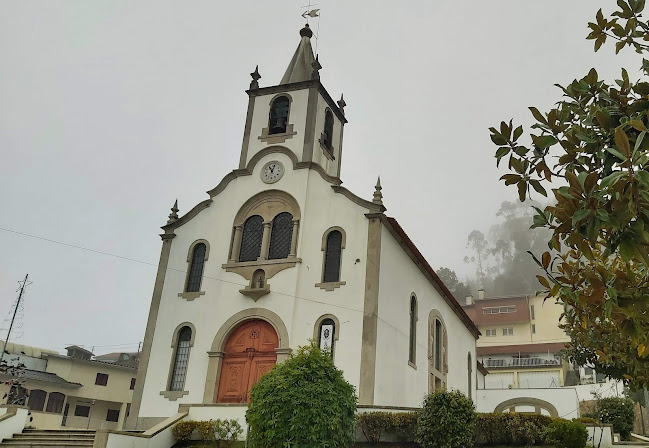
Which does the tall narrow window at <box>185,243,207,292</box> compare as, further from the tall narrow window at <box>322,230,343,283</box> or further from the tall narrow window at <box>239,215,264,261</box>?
the tall narrow window at <box>322,230,343,283</box>

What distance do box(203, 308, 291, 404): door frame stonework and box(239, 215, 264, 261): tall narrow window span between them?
220 cm

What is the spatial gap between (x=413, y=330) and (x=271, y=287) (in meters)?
6.33

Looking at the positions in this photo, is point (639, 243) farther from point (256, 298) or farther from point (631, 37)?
point (256, 298)

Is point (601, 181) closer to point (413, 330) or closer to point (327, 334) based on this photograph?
point (327, 334)

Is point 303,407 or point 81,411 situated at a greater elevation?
point 81,411

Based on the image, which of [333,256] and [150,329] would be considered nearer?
[333,256]

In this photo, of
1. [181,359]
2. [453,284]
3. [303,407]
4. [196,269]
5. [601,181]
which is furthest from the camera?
[453,284]

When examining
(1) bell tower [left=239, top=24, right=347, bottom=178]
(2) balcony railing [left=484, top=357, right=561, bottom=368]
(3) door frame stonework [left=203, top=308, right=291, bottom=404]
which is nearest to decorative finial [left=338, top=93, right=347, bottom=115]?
(1) bell tower [left=239, top=24, right=347, bottom=178]

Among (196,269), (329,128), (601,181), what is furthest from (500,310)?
(601,181)

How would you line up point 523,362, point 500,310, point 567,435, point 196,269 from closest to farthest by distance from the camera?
1. point 567,435
2. point 196,269
3. point 523,362
4. point 500,310

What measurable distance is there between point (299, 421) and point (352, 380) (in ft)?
18.5

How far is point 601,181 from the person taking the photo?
12.7 feet

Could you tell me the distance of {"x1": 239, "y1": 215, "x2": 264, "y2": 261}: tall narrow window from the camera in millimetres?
22844

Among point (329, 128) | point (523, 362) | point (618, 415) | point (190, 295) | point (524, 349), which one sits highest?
point (329, 128)
